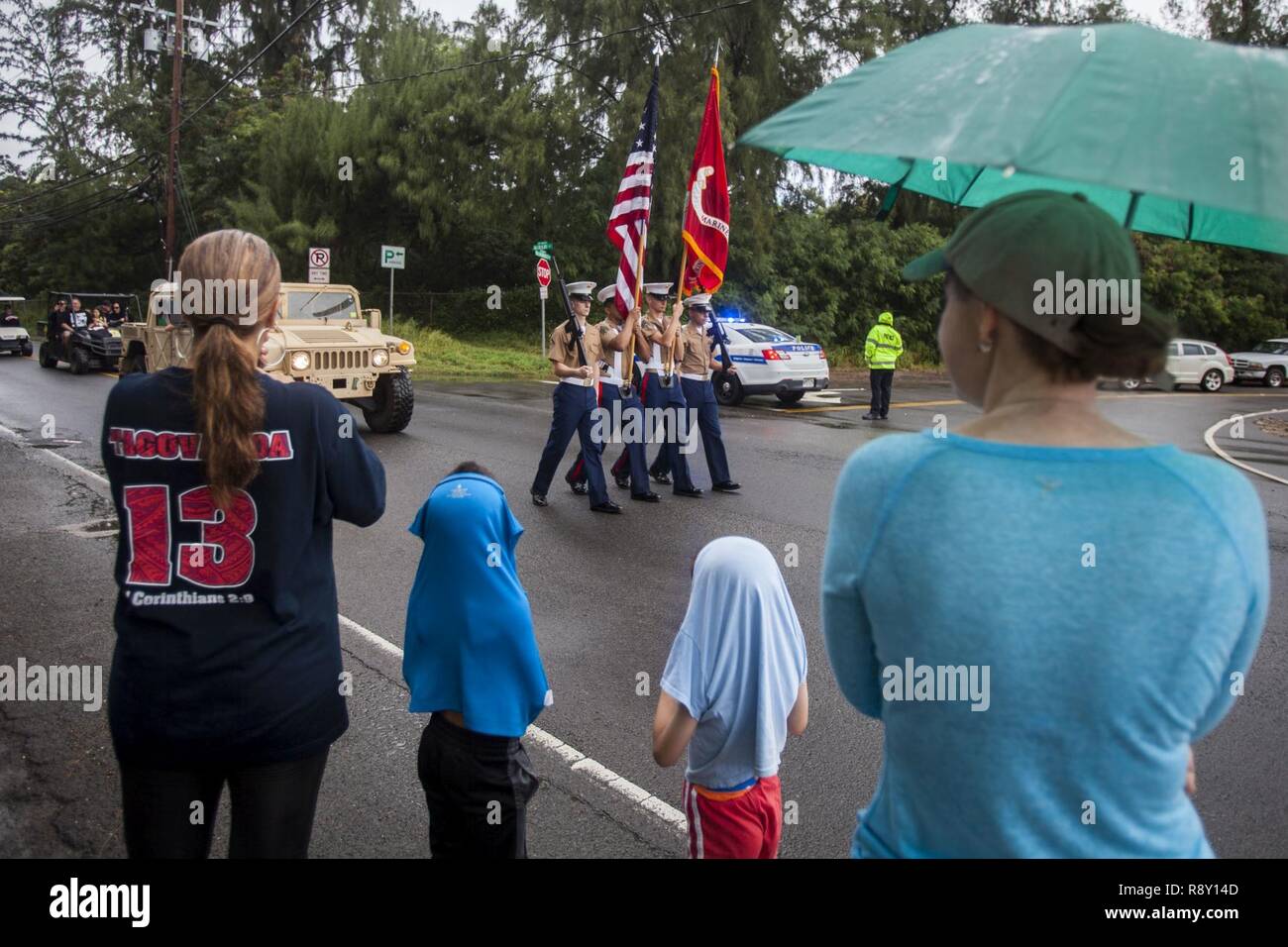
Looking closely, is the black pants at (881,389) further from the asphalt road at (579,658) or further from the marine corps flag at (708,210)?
the marine corps flag at (708,210)

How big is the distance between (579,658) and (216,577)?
3587mm

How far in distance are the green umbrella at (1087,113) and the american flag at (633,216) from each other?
8.29m

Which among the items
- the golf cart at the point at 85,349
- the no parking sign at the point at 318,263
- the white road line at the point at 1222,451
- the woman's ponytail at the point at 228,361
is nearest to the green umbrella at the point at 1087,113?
the woman's ponytail at the point at 228,361

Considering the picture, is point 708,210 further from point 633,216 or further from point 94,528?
point 94,528

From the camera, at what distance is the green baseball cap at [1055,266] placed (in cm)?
141

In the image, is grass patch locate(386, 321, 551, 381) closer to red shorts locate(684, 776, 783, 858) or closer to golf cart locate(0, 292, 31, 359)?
golf cart locate(0, 292, 31, 359)

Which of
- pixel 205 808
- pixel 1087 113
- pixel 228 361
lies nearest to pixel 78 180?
pixel 228 361

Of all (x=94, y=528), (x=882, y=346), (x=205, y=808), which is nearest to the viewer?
(x=205, y=808)

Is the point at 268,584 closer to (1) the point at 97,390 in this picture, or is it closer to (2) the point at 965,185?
(2) the point at 965,185

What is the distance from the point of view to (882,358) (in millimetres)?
17578

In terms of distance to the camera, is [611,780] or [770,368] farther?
[770,368]

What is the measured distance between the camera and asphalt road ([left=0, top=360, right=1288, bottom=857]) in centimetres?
378

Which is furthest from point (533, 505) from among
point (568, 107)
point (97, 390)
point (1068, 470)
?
point (568, 107)
